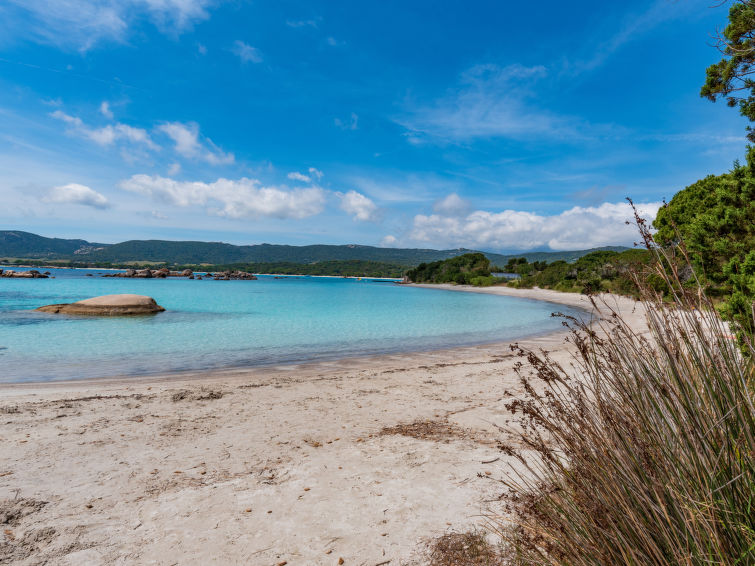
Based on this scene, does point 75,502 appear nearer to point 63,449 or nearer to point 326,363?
point 63,449

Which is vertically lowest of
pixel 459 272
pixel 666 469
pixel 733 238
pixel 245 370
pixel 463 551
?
pixel 245 370

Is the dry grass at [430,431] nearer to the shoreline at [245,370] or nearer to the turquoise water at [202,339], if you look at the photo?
the shoreline at [245,370]

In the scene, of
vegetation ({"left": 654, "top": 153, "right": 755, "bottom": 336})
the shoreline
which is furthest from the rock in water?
vegetation ({"left": 654, "top": 153, "right": 755, "bottom": 336})

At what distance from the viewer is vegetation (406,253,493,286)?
9722 centimetres

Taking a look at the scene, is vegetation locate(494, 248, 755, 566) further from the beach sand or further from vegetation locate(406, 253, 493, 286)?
vegetation locate(406, 253, 493, 286)

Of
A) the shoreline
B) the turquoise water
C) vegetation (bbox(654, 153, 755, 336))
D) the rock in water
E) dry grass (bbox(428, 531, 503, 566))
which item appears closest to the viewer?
dry grass (bbox(428, 531, 503, 566))

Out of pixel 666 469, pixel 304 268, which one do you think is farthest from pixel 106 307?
pixel 304 268

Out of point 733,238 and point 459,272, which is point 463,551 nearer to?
point 733,238

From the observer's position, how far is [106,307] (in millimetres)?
25625

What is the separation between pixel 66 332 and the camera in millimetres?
18125

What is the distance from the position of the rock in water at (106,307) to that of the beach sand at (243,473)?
18.7 m

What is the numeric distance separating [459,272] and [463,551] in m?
105

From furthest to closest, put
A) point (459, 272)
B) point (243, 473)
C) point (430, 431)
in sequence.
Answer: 1. point (459, 272)
2. point (430, 431)
3. point (243, 473)

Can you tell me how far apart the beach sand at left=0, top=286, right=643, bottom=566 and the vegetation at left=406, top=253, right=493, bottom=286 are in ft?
283
